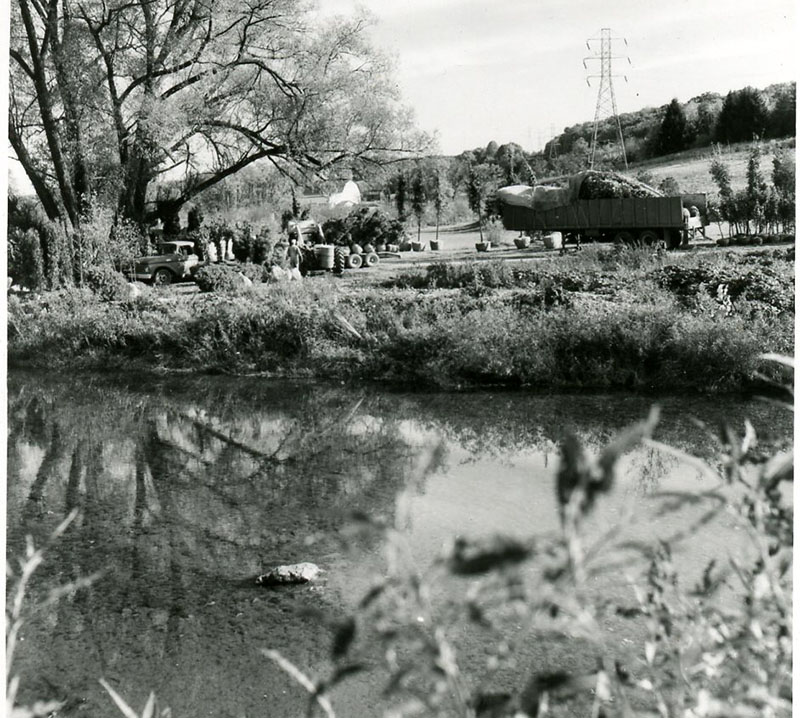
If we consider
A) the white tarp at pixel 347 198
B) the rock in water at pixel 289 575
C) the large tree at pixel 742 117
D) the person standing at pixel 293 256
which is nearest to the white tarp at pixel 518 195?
the person standing at pixel 293 256

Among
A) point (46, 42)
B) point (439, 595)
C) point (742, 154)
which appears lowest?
point (439, 595)

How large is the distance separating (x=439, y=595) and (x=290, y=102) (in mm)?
11726

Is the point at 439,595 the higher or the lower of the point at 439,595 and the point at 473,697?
the lower

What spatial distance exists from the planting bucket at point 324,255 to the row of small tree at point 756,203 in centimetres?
544

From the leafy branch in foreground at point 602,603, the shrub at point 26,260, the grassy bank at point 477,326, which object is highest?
the shrub at point 26,260

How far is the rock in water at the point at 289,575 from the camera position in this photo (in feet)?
15.0

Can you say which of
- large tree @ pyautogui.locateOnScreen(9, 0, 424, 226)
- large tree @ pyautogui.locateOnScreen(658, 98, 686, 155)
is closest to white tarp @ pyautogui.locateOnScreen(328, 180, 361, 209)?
large tree @ pyautogui.locateOnScreen(9, 0, 424, 226)

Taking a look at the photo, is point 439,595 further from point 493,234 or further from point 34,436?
point 493,234

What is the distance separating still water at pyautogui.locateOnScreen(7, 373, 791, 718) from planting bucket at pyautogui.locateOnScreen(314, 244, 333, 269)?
18.4 ft

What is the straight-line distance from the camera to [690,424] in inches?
231

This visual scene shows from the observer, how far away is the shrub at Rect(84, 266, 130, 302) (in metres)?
11.7

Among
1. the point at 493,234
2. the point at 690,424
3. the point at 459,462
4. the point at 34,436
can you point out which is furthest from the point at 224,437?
the point at 493,234

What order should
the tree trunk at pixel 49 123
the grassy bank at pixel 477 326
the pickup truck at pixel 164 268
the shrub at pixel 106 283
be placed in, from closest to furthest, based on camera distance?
the grassy bank at pixel 477 326
the tree trunk at pixel 49 123
the shrub at pixel 106 283
the pickup truck at pixel 164 268

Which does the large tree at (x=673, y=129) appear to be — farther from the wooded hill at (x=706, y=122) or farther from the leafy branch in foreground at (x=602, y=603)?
the leafy branch in foreground at (x=602, y=603)
